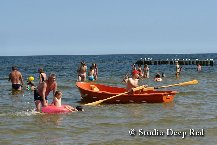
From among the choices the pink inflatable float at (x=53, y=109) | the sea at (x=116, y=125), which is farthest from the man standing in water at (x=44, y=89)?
the sea at (x=116, y=125)

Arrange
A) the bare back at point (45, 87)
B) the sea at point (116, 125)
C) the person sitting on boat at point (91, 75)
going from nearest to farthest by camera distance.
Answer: the sea at point (116, 125)
the bare back at point (45, 87)
the person sitting on boat at point (91, 75)

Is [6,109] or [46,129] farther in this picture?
[6,109]

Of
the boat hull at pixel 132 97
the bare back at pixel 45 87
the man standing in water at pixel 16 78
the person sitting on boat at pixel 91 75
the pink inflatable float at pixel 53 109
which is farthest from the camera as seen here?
the person sitting on boat at pixel 91 75

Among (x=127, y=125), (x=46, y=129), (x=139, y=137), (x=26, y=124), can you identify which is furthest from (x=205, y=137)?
(x=26, y=124)

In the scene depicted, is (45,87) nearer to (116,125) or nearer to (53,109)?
(53,109)

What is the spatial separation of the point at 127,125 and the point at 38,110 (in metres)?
3.65

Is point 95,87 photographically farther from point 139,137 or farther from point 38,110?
point 139,137

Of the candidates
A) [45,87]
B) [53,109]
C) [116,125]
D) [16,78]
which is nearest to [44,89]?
[45,87]

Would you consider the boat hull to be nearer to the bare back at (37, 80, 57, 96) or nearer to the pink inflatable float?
the pink inflatable float

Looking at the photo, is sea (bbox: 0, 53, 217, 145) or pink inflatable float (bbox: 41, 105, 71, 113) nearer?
sea (bbox: 0, 53, 217, 145)

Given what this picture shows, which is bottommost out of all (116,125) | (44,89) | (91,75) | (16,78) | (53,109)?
(116,125)

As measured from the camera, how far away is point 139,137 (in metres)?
11.3

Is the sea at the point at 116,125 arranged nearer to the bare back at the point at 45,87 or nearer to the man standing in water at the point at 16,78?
the bare back at the point at 45,87

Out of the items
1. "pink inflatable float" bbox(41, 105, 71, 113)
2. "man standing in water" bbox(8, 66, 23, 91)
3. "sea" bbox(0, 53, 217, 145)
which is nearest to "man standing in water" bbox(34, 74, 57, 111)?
"pink inflatable float" bbox(41, 105, 71, 113)
